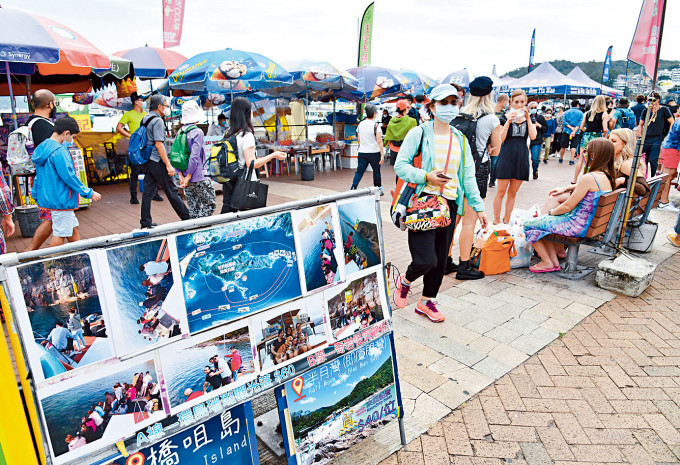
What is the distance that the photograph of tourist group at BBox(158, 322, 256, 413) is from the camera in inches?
65.4

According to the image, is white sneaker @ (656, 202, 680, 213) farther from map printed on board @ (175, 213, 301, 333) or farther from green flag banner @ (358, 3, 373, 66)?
green flag banner @ (358, 3, 373, 66)

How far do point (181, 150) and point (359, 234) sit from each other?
3.94 m

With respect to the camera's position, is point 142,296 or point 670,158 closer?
point 142,296

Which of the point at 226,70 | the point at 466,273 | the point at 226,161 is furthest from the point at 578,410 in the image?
the point at 226,70

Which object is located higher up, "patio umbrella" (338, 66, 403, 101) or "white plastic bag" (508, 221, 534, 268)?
"patio umbrella" (338, 66, 403, 101)

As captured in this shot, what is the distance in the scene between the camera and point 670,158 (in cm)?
789

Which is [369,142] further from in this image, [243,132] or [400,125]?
[243,132]

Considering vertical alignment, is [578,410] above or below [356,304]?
below

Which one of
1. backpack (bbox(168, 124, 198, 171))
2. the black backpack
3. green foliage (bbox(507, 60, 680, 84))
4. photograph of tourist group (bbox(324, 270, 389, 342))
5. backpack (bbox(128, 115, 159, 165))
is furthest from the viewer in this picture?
green foliage (bbox(507, 60, 680, 84))

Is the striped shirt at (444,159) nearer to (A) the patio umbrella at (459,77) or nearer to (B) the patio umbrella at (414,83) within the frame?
(B) the patio umbrella at (414,83)

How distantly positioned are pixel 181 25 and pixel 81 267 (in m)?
15.1

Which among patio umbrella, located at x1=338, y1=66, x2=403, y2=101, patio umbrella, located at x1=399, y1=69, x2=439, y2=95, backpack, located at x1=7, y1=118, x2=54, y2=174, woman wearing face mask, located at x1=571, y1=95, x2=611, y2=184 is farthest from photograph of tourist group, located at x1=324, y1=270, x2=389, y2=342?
patio umbrella, located at x1=399, y1=69, x2=439, y2=95

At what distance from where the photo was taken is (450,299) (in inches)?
173

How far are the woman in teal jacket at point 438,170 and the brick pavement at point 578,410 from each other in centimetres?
104
